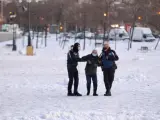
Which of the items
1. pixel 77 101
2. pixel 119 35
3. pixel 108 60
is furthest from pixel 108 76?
pixel 119 35

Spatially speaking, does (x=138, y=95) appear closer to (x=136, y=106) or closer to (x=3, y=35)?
(x=136, y=106)

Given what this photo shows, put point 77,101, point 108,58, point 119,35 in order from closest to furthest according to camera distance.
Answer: point 77,101 → point 108,58 → point 119,35

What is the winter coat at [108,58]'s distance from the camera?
40.2ft

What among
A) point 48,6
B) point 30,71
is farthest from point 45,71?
point 48,6

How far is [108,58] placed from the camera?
1231 centimetres

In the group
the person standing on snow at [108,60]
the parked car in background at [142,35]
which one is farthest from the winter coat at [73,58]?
the parked car in background at [142,35]

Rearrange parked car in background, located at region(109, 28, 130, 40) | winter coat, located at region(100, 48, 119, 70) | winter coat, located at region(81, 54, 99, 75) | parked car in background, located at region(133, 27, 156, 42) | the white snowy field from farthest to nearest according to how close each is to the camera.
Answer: parked car in background, located at region(109, 28, 130, 40)
parked car in background, located at region(133, 27, 156, 42)
winter coat, located at region(81, 54, 99, 75)
winter coat, located at region(100, 48, 119, 70)
the white snowy field

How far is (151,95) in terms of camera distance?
1252 centimetres

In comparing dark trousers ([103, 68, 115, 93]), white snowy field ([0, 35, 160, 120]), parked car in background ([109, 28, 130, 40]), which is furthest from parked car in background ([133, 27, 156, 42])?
dark trousers ([103, 68, 115, 93])

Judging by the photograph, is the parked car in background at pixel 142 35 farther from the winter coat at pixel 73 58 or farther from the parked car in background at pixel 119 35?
the winter coat at pixel 73 58

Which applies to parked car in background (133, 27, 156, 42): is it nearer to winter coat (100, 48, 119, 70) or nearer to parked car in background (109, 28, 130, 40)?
parked car in background (109, 28, 130, 40)

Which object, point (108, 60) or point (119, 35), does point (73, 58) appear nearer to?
point (108, 60)

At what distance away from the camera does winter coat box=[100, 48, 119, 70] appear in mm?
12252

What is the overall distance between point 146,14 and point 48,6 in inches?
1779
